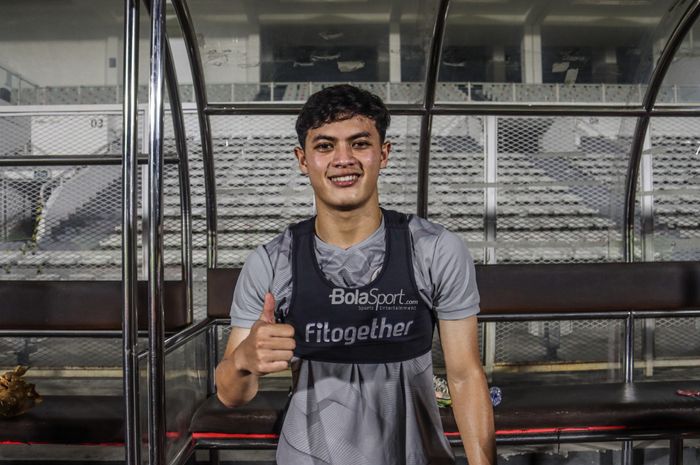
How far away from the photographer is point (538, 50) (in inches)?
242

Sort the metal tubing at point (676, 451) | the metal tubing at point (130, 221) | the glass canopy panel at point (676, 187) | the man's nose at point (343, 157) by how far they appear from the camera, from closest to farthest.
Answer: the man's nose at point (343, 157), the metal tubing at point (130, 221), the metal tubing at point (676, 451), the glass canopy panel at point (676, 187)

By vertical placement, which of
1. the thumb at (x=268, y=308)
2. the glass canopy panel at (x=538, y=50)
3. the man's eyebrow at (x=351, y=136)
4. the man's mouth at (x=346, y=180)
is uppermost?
the glass canopy panel at (x=538, y=50)

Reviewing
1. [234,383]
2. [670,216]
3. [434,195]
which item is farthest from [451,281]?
[434,195]

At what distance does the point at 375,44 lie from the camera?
14.7 ft

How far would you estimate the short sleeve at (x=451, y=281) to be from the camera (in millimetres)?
1110

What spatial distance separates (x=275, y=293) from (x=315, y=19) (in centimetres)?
296

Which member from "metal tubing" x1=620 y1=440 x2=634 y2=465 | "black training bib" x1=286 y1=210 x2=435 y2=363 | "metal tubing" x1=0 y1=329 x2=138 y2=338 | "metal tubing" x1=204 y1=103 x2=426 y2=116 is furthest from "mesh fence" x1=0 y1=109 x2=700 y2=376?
"black training bib" x1=286 y1=210 x2=435 y2=363

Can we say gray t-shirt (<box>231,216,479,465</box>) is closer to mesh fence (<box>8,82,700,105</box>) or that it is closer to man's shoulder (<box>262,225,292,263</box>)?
man's shoulder (<box>262,225,292,263</box>)

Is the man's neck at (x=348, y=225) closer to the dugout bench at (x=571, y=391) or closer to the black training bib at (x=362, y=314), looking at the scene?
the black training bib at (x=362, y=314)

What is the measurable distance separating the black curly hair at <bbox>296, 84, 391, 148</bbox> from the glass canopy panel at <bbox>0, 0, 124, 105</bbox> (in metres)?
5.54

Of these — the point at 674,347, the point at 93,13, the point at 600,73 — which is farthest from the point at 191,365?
the point at 674,347

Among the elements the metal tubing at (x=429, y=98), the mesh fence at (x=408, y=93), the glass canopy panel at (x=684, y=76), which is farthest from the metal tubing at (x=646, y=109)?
the metal tubing at (x=429, y=98)

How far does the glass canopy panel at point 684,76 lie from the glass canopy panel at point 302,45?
1.64 meters

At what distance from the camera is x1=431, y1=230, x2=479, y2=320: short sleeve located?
1110 millimetres
